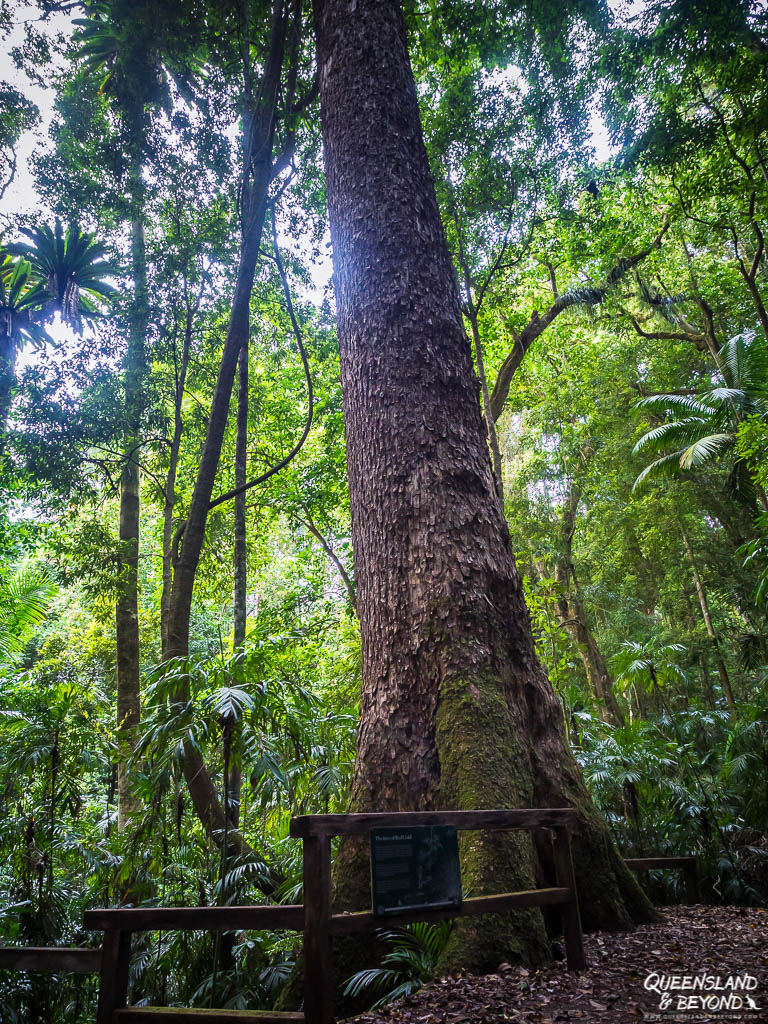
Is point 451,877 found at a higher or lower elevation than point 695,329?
lower

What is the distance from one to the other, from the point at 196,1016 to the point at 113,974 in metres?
0.42

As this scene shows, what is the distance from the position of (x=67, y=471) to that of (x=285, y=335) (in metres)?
5.23

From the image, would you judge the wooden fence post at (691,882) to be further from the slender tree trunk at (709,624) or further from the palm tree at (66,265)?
the palm tree at (66,265)

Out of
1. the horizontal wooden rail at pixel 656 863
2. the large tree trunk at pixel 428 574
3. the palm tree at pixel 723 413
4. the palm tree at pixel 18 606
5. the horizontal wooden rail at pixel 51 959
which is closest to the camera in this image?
the horizontal wooden rail at pixel 51 959

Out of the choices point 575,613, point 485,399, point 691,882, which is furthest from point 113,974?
point 575,613

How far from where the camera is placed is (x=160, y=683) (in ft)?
13.5

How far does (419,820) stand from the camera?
224cm

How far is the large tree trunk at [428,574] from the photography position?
2.98 meters

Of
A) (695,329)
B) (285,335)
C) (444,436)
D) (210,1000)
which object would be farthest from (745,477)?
(210,1000)

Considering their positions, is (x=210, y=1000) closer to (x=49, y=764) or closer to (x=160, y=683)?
(x=160, y=683)

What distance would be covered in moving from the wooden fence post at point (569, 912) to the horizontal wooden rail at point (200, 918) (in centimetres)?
126

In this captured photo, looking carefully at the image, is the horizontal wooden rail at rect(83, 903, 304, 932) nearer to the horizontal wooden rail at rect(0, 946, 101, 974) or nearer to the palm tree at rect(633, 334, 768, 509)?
the horizontal wooden rail at rect(0, 946, 101, 974)

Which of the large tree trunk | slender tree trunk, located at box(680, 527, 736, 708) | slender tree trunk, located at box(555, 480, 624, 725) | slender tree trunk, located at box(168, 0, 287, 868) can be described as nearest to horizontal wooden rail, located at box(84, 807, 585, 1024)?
the large tree trunk

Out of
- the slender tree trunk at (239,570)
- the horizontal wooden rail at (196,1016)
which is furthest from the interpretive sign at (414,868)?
the slender tree trunk at (239,570)
